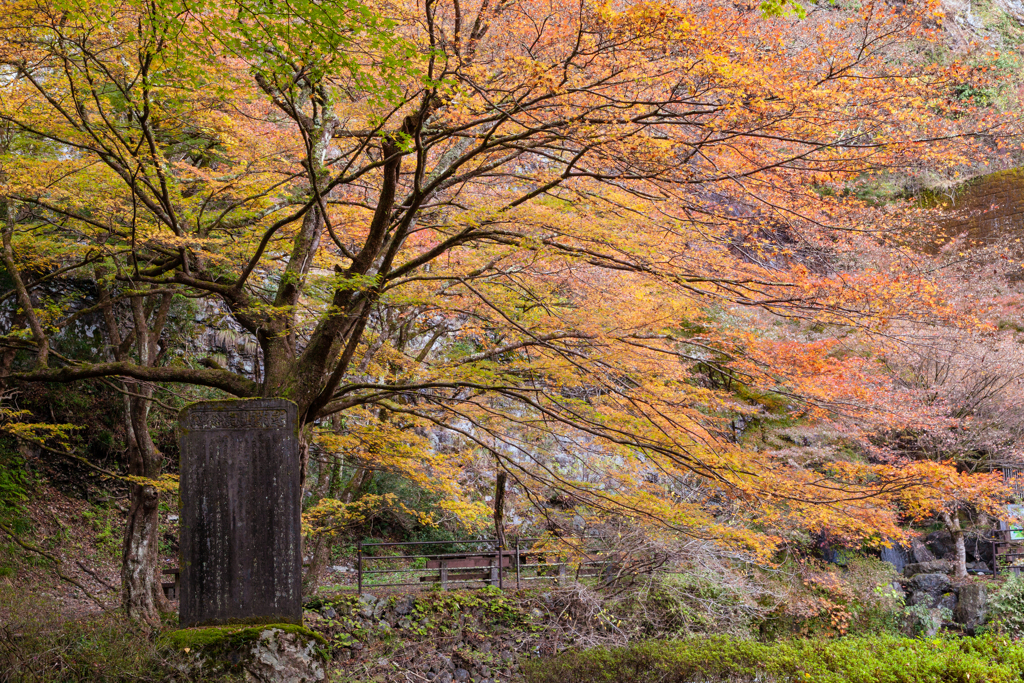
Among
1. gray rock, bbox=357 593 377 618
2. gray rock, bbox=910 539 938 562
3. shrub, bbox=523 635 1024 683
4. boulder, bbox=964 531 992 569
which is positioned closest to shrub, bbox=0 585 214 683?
shrub, bbox=523 635 1024 683

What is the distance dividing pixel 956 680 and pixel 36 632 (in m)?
7.15

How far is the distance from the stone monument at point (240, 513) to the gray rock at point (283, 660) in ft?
1.13

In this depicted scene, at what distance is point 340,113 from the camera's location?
34.1ft

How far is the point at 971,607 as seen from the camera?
13.2 meters

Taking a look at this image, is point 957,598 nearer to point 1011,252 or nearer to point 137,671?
point 1011,252

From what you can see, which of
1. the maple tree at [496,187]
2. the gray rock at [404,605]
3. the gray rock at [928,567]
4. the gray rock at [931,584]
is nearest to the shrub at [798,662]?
the maple tree at [496,187]

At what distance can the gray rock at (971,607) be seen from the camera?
1305 cm

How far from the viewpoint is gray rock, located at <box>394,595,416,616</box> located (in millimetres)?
11133

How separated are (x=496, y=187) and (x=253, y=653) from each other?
6297mm

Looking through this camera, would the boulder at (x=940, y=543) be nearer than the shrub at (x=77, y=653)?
No

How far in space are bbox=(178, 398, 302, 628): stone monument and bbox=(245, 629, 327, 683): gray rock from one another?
0.34m

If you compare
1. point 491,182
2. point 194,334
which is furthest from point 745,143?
point 194,334

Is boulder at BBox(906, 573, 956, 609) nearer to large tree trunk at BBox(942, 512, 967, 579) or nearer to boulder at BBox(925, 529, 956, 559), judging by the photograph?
large tree trunk at BBox(942, 512, 967, 579)

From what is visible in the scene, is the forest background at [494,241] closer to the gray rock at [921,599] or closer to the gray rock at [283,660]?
the gray rock at [921,599]
